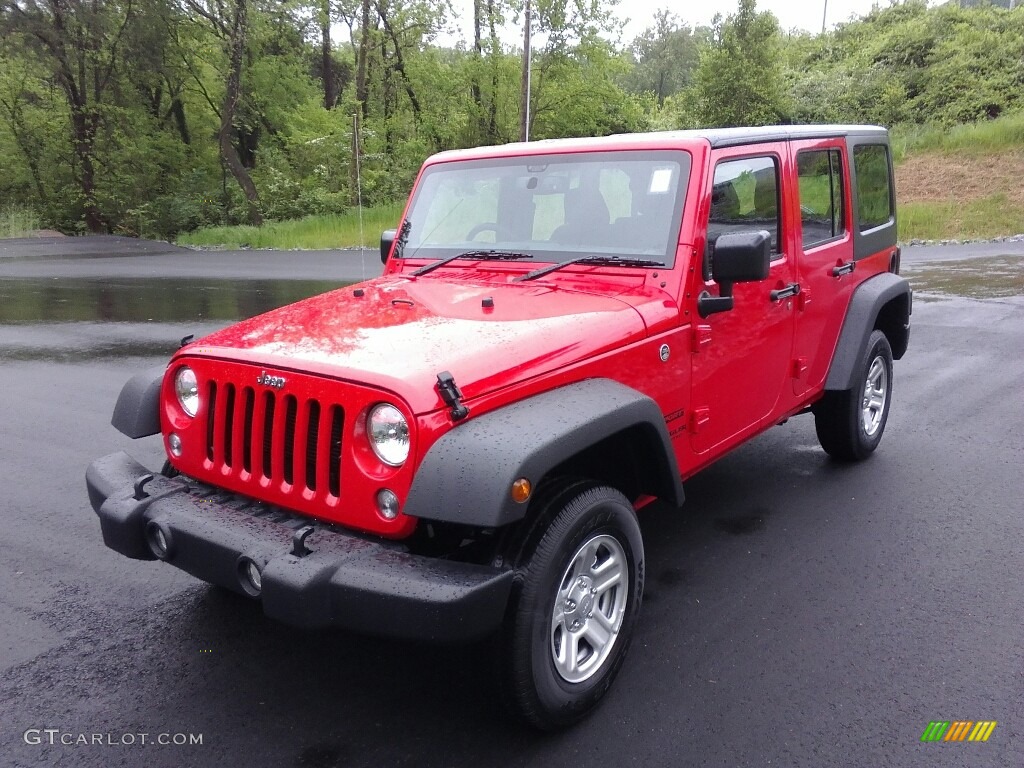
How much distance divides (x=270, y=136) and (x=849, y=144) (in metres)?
34.7

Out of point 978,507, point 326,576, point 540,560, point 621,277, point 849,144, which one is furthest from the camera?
point 849,144

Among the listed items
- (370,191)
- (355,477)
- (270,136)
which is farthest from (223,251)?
(355,477)

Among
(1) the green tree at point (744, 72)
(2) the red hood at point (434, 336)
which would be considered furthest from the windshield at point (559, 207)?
(1) the green tree at point (744, 72)

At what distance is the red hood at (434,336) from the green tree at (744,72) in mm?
28678

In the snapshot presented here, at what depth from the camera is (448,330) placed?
10.1ft

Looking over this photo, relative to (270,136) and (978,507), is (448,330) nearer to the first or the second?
(978,507)

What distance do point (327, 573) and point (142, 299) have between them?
39.4ft

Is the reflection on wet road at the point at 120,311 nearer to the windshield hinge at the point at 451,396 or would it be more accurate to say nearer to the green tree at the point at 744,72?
the windshield hinge at the point at 451,396

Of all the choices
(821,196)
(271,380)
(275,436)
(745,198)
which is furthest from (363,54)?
(275,436)

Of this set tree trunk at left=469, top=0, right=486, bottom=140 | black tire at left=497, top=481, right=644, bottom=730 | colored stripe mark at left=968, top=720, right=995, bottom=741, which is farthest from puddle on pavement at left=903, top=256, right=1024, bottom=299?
tree trunk at left=469, top=0, right=486, bottom=140

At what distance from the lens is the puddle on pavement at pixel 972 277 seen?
12141 millimetres

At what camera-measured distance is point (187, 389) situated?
3203 mm

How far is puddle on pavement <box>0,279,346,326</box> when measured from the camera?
11242mm

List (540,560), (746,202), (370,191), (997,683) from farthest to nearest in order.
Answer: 1. (370,191)
2. (746,202)
3. (997,683)
4. (540,560)
